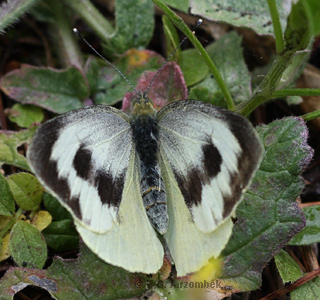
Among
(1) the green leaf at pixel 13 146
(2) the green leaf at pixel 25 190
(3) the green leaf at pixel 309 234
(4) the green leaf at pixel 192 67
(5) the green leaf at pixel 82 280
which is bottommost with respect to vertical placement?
(5) the green leaf at pixel 82 280

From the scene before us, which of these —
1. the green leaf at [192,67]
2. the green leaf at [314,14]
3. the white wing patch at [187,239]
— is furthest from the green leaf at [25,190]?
the green leaf at [314,14]

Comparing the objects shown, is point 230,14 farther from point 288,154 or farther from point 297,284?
point 297,284

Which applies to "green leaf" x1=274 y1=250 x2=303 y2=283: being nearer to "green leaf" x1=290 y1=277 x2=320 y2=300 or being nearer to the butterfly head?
"green leaf" x1=290 y1=277 x2=320 y2=300

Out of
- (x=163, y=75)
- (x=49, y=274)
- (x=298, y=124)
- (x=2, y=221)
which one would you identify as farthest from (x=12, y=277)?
(x=298, y=124)

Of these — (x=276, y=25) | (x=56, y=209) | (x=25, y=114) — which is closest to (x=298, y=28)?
(x=276, y=25)

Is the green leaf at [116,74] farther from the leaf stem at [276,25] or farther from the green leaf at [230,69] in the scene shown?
the leaf stem at [276,25]

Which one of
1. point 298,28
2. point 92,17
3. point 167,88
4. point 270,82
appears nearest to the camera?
point 298,28

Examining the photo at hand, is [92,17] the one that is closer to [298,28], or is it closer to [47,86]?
[47,86]
